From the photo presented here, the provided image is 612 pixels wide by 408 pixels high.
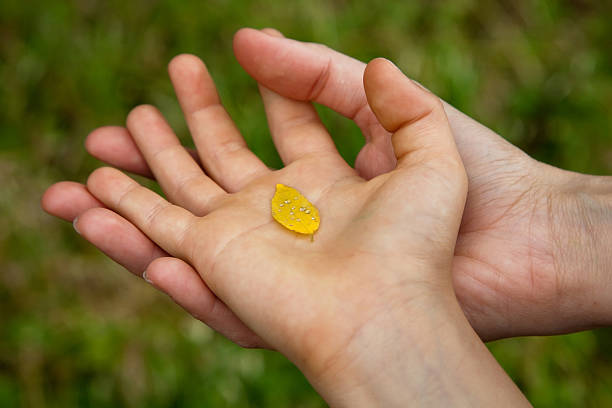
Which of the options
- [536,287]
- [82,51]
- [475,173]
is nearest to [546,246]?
[536,287]

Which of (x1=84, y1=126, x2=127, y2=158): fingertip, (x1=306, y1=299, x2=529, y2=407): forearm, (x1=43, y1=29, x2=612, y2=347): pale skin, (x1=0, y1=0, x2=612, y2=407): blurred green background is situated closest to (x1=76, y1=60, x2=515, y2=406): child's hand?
(x1=306, y1=299, x2=529, y2=407): forearm

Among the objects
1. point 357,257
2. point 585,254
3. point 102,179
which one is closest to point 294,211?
point 357,257

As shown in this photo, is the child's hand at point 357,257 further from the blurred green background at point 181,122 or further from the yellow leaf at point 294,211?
the blurred green background at point 181,122

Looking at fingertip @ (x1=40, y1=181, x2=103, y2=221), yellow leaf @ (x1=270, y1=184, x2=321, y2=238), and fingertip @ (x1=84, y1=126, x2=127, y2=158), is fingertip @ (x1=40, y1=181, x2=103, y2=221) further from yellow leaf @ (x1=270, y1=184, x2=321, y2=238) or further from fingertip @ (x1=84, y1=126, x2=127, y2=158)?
yellow leaf @ (x1=270, y1=184, x2=321, y2=238)

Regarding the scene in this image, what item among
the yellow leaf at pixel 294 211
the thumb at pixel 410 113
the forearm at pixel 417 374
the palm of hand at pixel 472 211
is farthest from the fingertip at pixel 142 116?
the forearm at pixel 417 374

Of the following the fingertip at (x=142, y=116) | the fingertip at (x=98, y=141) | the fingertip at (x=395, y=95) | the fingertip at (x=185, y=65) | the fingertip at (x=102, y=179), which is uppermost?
the fingertip at (x=395, y=95)

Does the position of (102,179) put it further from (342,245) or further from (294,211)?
(342,245)
